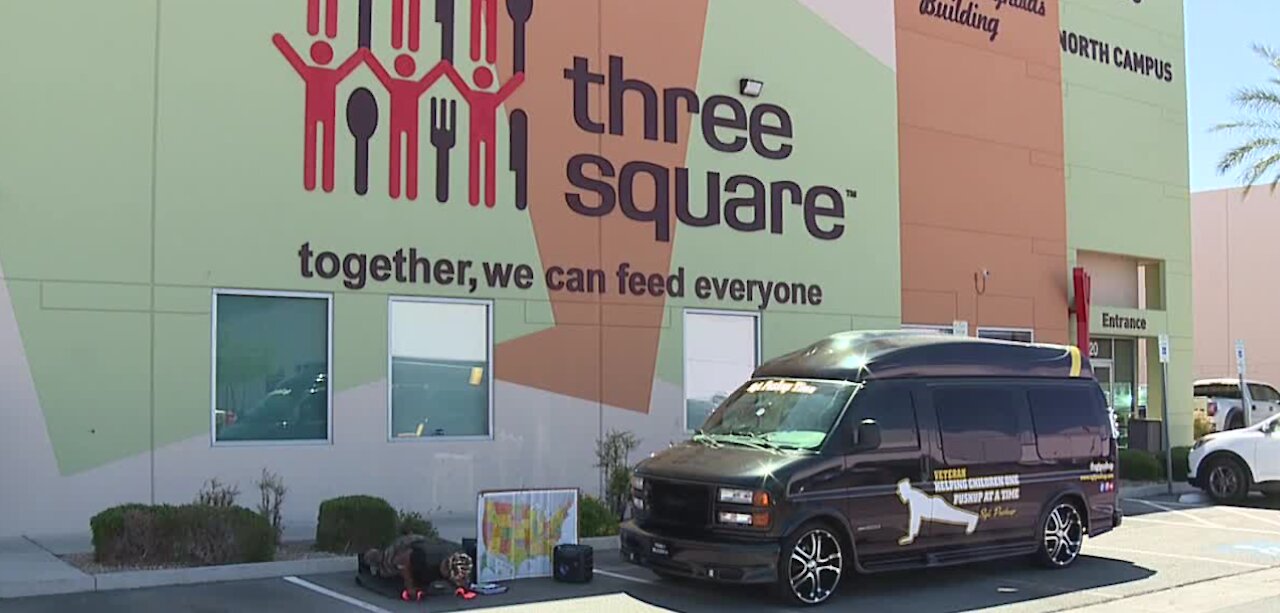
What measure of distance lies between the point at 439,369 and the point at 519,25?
4.65 metres

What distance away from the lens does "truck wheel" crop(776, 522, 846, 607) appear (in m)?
10.4

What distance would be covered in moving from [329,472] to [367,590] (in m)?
→ 3.91

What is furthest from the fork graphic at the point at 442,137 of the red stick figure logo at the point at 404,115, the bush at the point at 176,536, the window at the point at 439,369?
the bush at the point at 176,536

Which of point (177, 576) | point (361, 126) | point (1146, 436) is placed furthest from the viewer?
point (1146, 436)

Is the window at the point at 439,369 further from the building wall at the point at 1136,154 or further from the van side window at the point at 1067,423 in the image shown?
the building wall at the point at 1136,154

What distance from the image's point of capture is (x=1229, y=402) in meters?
31.8

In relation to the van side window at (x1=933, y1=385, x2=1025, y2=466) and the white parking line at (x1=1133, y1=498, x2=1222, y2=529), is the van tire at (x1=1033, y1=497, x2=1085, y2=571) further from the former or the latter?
the white parking line at (x1=1133, y1=498, x2=1222, y2=529)

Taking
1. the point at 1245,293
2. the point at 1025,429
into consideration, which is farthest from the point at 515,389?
the point at 1245,293

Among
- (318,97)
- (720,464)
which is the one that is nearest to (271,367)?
(318,97)

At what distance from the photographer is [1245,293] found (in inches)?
1989

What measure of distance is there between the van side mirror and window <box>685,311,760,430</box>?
6.89 meters

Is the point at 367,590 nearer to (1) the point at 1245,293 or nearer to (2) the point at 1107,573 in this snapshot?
(2) the point at 1107,573

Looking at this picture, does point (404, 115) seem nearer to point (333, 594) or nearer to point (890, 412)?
point (333, 594)

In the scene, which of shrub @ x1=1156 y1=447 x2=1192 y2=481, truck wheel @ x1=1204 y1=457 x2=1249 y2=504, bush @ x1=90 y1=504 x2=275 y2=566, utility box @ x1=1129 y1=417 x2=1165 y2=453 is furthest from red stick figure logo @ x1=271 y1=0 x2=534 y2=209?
utility box @ x1=1129 y1=417 x2=1165 y2=453
